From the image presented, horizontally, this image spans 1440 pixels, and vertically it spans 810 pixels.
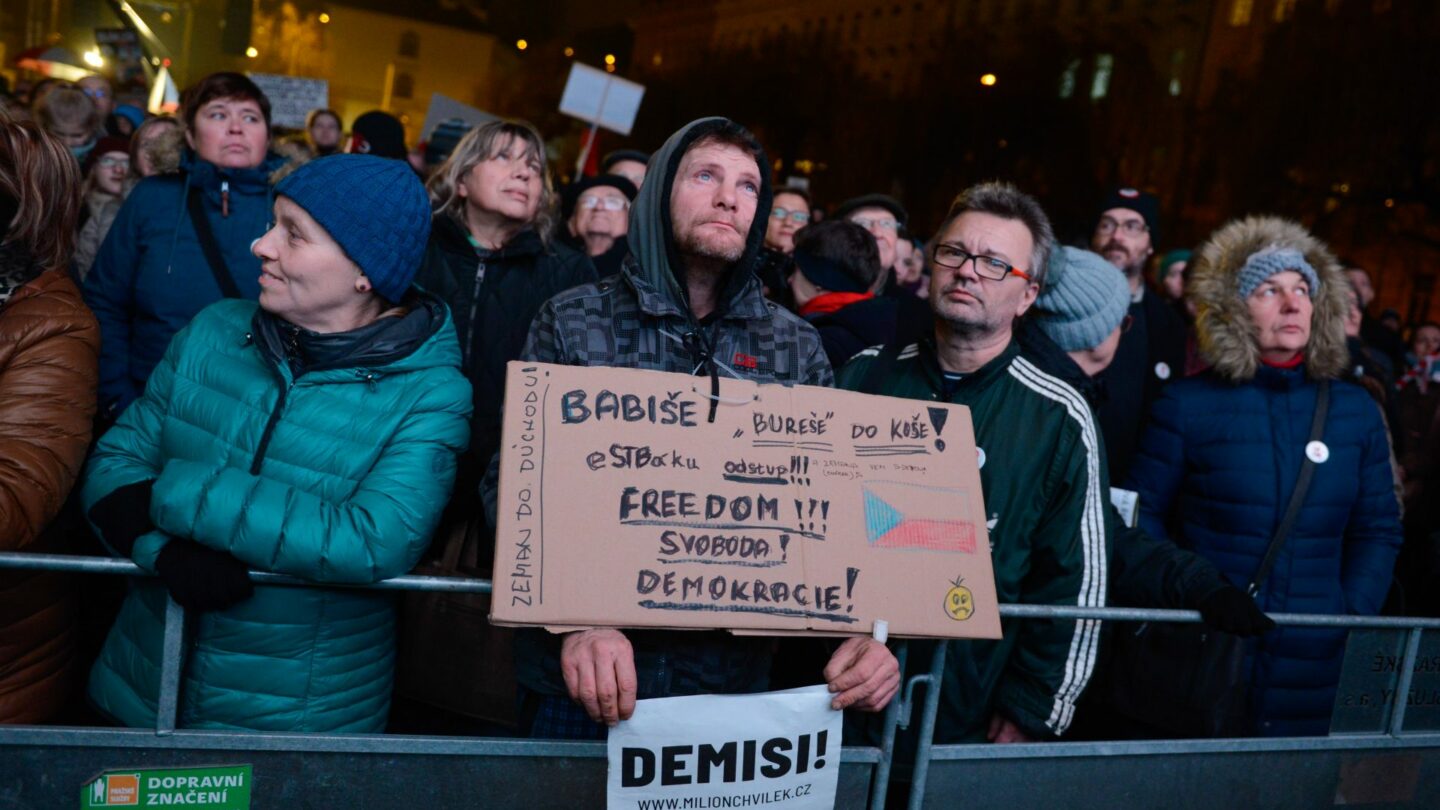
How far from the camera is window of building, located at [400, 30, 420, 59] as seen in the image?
45.4 metres

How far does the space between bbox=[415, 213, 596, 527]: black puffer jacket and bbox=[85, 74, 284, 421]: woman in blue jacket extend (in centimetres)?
82

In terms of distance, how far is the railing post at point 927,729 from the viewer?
254 cm

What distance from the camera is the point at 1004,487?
2.79 meters

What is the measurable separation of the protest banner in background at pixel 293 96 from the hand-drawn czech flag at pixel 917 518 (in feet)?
26.5

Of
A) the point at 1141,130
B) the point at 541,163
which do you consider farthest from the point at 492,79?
the point at 541,163

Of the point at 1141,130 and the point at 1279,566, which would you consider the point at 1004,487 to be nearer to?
the point at 1279,566

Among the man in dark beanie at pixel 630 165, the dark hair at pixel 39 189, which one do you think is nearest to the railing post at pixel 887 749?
the dark hair at pixel 39 189

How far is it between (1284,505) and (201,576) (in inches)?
122

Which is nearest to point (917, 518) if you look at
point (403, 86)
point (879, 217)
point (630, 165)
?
point (879, 217)

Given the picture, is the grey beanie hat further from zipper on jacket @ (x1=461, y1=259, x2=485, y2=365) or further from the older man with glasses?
the older man with glasses

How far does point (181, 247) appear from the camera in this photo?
3.95 m

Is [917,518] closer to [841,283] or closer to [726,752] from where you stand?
[726,752]

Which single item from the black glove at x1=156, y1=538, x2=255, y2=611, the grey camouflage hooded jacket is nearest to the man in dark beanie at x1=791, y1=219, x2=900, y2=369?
the grey camouflage hooded jacket

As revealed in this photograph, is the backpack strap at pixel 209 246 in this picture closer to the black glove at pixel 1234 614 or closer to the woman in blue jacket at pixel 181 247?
the woman in blue jacket at pixel 181 247
